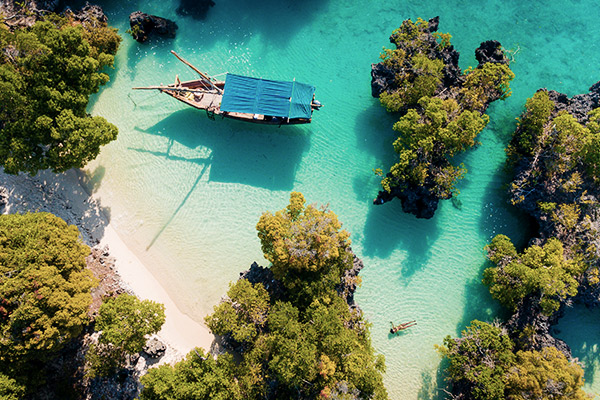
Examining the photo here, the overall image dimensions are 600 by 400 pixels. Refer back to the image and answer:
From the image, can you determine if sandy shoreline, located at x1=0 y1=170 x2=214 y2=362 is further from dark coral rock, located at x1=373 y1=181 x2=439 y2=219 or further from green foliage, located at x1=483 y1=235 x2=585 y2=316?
green foliage, located at x1=483 y1=235 x2=585 y2=316

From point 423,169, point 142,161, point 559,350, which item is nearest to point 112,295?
point 142,161

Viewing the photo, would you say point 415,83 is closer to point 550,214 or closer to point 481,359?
point 550,214

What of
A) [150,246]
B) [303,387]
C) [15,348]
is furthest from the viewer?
[150,246]

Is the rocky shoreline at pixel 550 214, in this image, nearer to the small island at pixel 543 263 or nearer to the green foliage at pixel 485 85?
the small island at pixel 543 263

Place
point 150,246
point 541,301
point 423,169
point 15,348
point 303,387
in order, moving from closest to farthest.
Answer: point 15,348 < point 303,387 < point 541,301 < point 423,169 < point 150,246

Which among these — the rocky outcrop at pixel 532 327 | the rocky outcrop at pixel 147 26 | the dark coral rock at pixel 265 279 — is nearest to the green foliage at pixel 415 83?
the dark coral rock at pixel 265 279

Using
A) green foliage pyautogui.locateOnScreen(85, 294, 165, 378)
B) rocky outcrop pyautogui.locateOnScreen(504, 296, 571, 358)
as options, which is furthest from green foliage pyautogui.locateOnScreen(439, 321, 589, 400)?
green foliage pyautogui.locateOnScreen(85, 294, 165, 378)

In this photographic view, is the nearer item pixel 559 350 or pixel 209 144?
pixel 559 350

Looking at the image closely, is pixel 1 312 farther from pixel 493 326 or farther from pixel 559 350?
pixel 559 350
